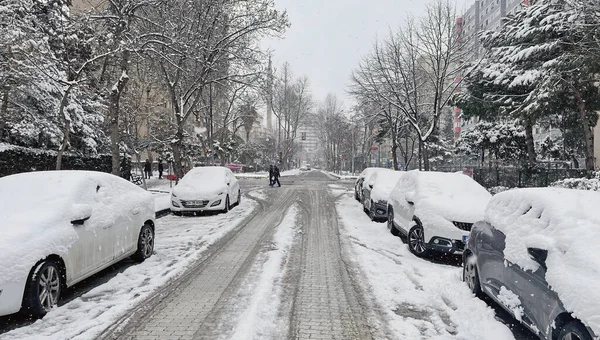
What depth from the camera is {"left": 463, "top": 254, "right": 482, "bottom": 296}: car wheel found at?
5.35 meters

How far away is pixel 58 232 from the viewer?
4.82 metres

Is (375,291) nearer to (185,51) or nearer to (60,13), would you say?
(185,51)

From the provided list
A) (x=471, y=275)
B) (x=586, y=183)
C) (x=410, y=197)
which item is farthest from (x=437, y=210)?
(x=586, y=183)

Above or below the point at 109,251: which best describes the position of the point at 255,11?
above

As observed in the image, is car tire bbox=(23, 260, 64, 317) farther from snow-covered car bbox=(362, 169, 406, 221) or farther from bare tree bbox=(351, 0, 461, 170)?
bare tree bbox=(351, 0, 461, 170)

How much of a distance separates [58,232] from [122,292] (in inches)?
46.9

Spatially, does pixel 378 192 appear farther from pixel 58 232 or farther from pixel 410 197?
pixel 58 232

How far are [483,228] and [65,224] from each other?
5.17 m

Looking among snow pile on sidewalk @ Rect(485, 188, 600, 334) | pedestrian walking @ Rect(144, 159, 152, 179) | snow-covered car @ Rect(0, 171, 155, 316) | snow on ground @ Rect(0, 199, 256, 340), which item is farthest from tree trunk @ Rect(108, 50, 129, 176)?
pedestrian walking @ Rect(144, 159, 152, 179)

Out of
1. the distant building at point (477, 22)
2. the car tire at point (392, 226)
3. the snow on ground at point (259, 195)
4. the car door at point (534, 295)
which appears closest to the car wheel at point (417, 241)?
the car tire at point (392, 226)

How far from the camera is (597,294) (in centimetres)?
296

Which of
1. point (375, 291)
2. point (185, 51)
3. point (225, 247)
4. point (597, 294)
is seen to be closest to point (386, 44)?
point (185, 51)

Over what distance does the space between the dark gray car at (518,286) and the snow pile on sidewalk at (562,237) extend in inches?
3.3

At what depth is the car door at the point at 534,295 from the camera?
3470 mm
